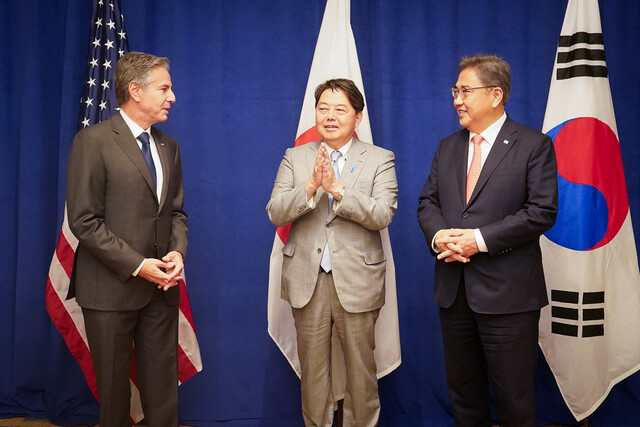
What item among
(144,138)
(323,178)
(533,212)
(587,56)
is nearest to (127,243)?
(144,138)

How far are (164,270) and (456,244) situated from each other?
1228mm

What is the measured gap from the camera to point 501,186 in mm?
2475

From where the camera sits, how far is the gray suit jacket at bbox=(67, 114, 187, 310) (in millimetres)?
2365

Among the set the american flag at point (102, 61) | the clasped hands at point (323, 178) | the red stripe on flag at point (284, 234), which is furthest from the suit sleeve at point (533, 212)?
the american flag at point (102, 61)

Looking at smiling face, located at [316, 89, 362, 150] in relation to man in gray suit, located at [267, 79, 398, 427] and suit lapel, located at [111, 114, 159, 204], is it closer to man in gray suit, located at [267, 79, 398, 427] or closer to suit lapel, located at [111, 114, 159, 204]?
man in gray suit, located at [267, 79, 398, 427]

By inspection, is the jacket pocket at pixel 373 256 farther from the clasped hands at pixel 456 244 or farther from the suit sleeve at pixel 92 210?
the suit sleeve at pixel 92 210

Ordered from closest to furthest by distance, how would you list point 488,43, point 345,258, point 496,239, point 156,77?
point 496,239 → point 156,77 → point 345,258 → point 488,43

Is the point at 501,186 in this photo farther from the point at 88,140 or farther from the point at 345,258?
the point at 88,140

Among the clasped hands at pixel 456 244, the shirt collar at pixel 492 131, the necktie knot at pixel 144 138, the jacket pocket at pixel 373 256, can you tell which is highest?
the shirt collar at pixel 492 131

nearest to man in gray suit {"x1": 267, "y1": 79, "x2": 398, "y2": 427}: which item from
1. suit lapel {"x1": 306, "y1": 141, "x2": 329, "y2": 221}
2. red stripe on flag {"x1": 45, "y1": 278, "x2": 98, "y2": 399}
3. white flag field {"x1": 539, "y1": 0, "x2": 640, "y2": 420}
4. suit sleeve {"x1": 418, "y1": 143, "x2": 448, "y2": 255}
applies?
suit lapel {"x1": 306, "y1": 141, "x2": 329, "y2": 221}

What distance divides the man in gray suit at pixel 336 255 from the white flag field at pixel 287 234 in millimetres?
366

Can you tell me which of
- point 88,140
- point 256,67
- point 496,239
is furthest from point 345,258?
point 256,67

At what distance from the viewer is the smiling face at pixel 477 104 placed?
2.58 m

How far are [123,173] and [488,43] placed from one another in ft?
7.65
